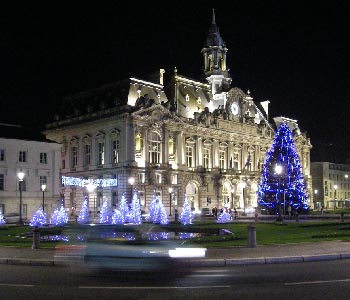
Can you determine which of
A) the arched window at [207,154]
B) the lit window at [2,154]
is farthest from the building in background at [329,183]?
the lit window at [2,154]

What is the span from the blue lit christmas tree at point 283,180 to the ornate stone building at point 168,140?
16.1 metres

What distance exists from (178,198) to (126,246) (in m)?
69.1

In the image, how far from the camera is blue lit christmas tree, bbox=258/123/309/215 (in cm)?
6116

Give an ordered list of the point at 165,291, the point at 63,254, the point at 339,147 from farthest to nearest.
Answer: the point at 339,147 → the point at 63,254 → the point at 165,291

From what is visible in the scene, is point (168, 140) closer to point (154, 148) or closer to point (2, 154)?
point (154, 148)

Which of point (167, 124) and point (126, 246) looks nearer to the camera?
point (126, 246)

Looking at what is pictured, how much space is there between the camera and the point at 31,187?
66.2 meters

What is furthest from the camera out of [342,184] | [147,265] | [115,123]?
[342,184]

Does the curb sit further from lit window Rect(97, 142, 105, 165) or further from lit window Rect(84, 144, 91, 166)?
lit window Rect(84, 144, 91, 166)

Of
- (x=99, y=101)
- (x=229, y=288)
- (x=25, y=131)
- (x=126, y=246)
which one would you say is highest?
(x=99, y=101)

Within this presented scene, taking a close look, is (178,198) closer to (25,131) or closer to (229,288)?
(25,131)

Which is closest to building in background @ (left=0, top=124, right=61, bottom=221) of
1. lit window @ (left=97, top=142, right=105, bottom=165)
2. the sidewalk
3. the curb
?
lit window @ (left=97, top=142, right=105, bottom=165)

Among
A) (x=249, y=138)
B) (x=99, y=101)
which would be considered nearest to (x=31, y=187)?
(x=99, y=101)

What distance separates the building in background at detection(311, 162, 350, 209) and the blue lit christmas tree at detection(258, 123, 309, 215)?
66.0 metres
